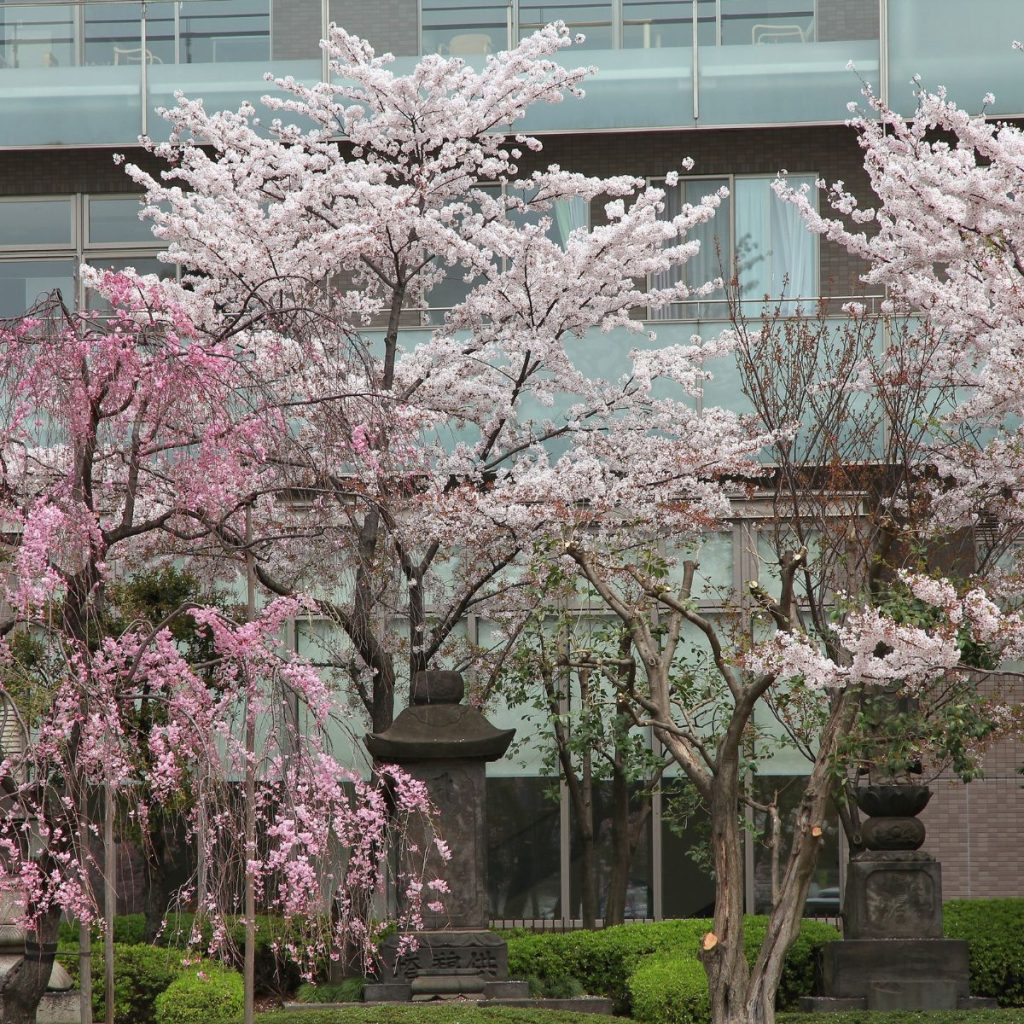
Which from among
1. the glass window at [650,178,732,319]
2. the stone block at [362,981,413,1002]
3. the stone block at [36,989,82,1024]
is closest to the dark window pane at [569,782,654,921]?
the stone block at [362,981,413,1002]

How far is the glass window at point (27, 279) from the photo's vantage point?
2141 cm

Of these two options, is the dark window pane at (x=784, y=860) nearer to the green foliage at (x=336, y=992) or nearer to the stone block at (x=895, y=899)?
the stone block at (x=895, y=899)

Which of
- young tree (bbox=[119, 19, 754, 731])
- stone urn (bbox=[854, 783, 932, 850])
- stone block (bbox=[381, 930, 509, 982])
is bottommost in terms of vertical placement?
stone block (bbox=[381, 930, 509, 982])

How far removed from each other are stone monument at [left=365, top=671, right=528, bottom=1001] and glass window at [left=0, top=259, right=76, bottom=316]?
9.41m

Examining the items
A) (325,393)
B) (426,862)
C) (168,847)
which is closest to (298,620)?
(168,847)

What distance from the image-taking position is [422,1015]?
12.8 metres

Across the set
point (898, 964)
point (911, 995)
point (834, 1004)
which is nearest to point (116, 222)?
point (834, 1004)

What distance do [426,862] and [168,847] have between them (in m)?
4.76

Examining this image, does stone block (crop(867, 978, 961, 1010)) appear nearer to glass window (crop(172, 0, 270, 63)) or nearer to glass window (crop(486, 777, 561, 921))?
glass window (crop(486, 777, 561, 921))

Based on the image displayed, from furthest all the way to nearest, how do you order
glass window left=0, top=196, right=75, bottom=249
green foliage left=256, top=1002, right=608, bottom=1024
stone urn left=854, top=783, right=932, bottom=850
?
glass window left=0, top=196, right=75, bottom=249
stone urn left=854, top=783, right=932, bottom=850
green foliage left=256, top=1002, right=608, bottom=1024

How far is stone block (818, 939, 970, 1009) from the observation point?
1512cm

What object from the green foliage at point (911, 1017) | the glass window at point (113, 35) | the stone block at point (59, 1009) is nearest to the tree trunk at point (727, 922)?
the green foliage at point (911, 1017)

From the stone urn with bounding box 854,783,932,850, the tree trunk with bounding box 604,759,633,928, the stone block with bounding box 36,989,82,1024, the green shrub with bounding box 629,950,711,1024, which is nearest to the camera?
the green shrub with bounding box 629,950,711,1024

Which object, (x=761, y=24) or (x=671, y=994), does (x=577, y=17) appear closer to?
(x=761, y=24)
